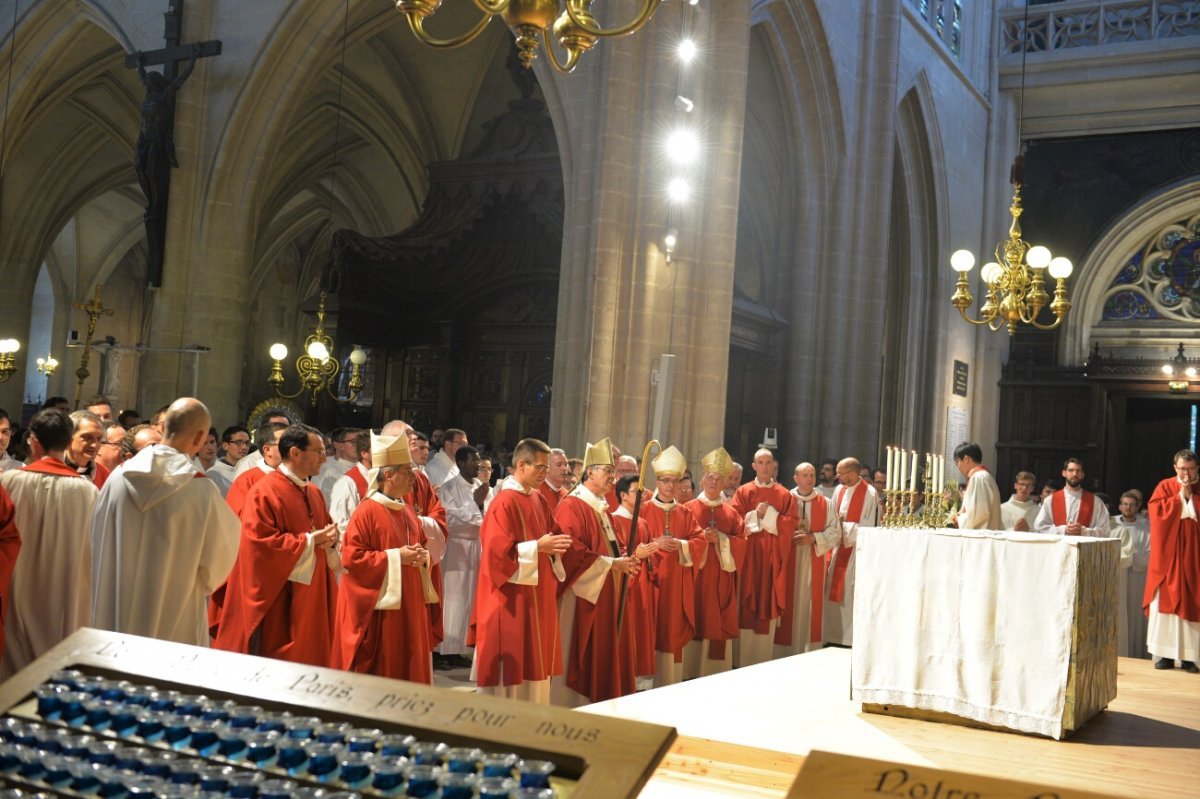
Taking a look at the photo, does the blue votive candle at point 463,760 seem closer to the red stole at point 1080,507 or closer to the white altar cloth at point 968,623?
the white altar cloth at point 968,623

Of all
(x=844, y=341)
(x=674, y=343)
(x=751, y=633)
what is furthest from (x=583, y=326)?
(x=844, y=341)

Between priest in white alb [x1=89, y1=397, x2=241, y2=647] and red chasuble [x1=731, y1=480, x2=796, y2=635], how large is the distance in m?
5.53

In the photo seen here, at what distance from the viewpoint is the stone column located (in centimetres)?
1149

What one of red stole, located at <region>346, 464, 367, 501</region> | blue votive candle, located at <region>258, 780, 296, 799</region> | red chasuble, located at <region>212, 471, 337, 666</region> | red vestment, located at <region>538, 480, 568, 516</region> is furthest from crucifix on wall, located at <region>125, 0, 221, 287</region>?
blue votive candle, located at <region>258, 780, 296, 799</region>

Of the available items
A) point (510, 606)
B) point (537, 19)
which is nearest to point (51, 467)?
point (510, 606)

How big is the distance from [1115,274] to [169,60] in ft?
50.9

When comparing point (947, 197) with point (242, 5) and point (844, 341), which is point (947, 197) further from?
point (242, 5)

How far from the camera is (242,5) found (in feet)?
49.9

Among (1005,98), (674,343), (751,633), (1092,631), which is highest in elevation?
(1005,98)

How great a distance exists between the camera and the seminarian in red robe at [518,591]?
244 inches

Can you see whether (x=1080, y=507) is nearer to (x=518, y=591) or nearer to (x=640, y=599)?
(x=640, y=599)

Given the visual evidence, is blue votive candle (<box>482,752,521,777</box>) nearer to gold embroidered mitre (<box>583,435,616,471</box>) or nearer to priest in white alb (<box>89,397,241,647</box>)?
priest in white alb (<box>89,397,241,647</box>)

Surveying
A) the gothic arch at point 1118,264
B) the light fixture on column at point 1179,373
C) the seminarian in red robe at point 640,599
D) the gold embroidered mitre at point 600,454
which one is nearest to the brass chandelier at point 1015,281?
the seminarian in red robe at point 640,599

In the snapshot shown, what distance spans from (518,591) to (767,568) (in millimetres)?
3871
